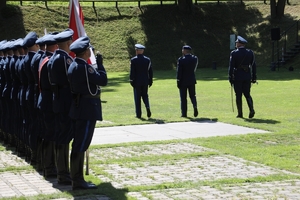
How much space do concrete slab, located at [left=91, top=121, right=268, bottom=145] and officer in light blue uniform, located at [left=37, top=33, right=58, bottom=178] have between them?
3313 mm

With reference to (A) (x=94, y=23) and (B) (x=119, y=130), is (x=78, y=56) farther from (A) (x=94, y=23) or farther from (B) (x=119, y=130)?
(A) (x=94, y=23)

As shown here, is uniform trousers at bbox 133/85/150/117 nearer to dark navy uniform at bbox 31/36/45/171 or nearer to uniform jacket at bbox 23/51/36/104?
uniform jacket at bbox 23/51/36/104

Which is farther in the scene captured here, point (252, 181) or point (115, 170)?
point (115, 170)

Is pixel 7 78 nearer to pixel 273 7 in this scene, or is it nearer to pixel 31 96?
pixel 31 96

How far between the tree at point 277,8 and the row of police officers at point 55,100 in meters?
39.3

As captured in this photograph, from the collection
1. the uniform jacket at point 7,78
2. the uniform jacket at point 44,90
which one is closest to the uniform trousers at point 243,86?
the uniform jacket at point 7,78

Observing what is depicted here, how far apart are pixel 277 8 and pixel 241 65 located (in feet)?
111

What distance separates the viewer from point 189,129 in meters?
15.7

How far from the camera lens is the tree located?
50.0 metres

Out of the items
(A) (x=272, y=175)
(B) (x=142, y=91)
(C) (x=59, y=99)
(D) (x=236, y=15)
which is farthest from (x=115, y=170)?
(D) (x=236, y=15)

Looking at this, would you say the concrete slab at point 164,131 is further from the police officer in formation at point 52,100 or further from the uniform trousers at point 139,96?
the police officer in formation at point 52,100

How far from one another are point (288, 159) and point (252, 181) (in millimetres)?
2039

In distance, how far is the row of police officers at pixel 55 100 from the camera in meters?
9.13

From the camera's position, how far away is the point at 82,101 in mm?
9172
